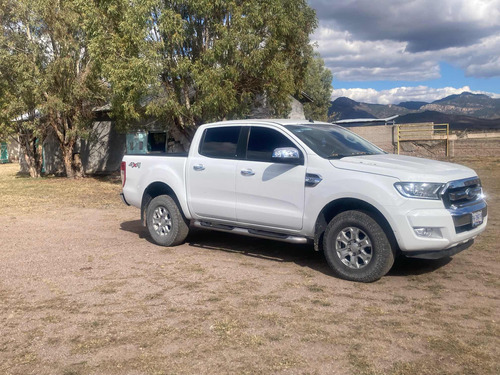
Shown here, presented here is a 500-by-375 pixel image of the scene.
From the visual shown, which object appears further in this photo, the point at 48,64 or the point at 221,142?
the point at 48,64

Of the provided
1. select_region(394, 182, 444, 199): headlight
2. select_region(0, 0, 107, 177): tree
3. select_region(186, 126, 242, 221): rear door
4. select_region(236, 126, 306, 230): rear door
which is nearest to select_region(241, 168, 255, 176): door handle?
select_region(236, 126, 306, 230): rear door

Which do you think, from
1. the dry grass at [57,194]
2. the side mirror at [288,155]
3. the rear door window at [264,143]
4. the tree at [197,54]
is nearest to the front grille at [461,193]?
the side mirror at [288,155]

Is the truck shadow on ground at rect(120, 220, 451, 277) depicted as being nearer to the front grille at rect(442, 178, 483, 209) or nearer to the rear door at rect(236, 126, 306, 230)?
the rear door at rect(236, 126, 306, 230)

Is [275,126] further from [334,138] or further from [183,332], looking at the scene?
[183,332]

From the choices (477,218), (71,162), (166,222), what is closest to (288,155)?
(477,218)

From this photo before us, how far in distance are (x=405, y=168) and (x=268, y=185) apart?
5.85ft

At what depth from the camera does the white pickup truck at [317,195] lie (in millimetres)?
5746

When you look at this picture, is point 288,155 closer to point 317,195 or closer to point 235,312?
point 317,195

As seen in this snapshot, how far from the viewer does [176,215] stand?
800 centimetres

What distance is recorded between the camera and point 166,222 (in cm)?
821

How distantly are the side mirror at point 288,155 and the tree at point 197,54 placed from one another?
29.1 feet


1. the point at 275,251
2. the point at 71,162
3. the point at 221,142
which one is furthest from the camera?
the point at 71,162

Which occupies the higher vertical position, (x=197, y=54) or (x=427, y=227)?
(x=197, y=54)

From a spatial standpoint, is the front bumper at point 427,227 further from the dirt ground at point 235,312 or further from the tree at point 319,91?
the tree at point 319,91
